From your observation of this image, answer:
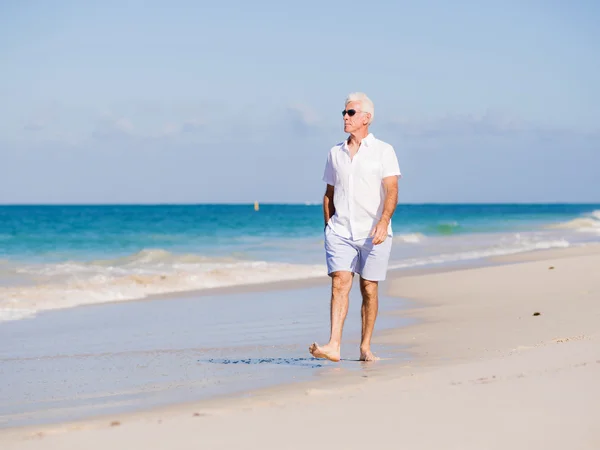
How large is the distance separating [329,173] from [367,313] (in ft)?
3.31

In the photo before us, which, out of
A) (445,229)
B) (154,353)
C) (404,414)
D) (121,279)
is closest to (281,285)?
(121,279)

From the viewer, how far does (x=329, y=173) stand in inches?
234

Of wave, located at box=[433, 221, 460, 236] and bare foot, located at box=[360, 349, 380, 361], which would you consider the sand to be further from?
wave, located at box=[433, 221, 460, 236]

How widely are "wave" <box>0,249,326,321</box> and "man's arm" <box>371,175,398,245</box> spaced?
Result: 596cm

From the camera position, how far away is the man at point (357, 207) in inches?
227

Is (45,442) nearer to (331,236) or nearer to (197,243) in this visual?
(331,236)

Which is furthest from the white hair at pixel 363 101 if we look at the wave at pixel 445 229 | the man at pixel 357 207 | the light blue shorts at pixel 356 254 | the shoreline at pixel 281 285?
the wave at pixel 445 229

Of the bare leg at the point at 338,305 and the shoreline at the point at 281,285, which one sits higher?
the bare leg at the point at 338,305

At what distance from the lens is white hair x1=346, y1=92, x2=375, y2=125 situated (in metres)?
5.82

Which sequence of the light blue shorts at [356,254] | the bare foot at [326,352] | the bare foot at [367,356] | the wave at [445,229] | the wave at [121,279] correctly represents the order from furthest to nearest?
the wave at [445,229] → the wave at [121,279] → the bare foot at [367,356] → the light blue shorts at [356,254] → the bare foot at [326,352]

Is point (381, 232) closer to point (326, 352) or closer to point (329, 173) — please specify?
point (329, 173)

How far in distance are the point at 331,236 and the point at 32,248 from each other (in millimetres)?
26678

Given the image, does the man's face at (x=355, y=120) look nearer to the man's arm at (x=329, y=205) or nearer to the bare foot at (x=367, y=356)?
the man's arm at (x=329, y=205)

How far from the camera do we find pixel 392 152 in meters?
5.81
